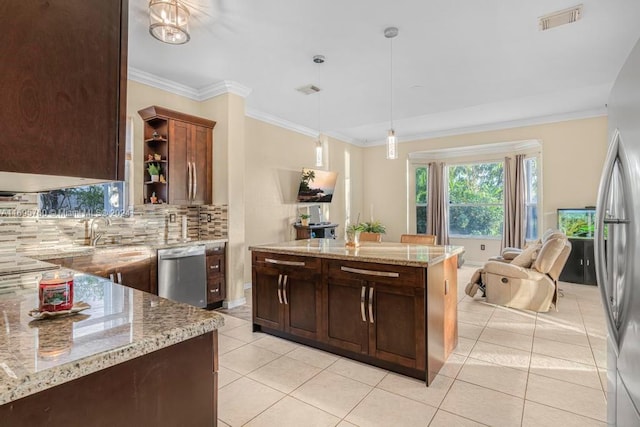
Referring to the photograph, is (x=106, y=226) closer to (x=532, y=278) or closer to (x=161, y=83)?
(x=161, y=83)

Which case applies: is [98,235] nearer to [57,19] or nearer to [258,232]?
[258,232]

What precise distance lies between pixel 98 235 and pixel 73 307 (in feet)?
9.54

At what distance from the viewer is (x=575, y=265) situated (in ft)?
17.6

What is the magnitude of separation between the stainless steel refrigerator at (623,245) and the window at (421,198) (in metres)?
6.29

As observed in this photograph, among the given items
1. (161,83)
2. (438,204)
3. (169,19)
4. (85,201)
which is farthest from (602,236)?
(438,204)

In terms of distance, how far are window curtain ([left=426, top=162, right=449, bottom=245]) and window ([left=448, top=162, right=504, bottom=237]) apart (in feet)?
0.85

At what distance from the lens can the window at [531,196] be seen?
637cm

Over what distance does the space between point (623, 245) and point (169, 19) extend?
10.1 ft

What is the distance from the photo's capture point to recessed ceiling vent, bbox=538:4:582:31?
2764 millimetres

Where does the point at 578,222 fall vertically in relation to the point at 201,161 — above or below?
below

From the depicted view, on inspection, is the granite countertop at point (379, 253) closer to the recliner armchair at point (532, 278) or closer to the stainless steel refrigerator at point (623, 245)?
the stainless steel refrigerator at point (623, 245)

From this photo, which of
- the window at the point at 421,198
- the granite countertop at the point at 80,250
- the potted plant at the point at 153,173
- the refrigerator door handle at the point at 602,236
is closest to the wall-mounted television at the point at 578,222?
the window at the point at 421,198

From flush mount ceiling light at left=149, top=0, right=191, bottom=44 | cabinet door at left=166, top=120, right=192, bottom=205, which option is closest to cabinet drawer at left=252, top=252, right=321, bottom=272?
cabinet door at left=166, top=120, right=192, bottom=205

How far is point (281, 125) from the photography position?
5953 mm
